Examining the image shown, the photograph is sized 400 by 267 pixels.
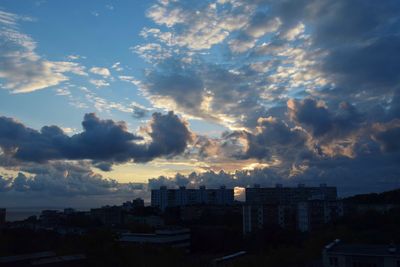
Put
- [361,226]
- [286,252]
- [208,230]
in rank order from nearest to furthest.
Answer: [286,252], [361,226], [208,230]

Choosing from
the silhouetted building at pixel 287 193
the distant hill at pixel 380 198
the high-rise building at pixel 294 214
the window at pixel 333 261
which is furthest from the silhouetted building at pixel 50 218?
the window at pixel 333 261

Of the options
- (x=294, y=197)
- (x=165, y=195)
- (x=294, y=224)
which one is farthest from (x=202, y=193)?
(x=294, y=224)

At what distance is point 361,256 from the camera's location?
56.6ft

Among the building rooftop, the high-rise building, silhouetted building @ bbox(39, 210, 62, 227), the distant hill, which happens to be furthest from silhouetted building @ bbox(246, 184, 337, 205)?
the building rooftop

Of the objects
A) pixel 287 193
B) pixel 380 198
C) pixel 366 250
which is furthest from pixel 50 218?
pixel 366 250

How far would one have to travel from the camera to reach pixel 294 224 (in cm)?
4866

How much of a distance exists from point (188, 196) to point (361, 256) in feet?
229

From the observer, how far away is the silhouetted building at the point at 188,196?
86.4 metres

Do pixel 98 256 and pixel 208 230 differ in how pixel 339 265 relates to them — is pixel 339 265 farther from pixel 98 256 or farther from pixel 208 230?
pixel 208 230

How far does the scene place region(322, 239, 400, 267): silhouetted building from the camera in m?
16.6

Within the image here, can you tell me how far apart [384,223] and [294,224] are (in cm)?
1670

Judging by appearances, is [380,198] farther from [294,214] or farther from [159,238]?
[159,238]

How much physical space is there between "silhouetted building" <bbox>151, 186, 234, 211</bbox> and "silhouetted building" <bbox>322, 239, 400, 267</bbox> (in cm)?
6846

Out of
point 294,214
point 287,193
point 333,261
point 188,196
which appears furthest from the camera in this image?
point 188,196
